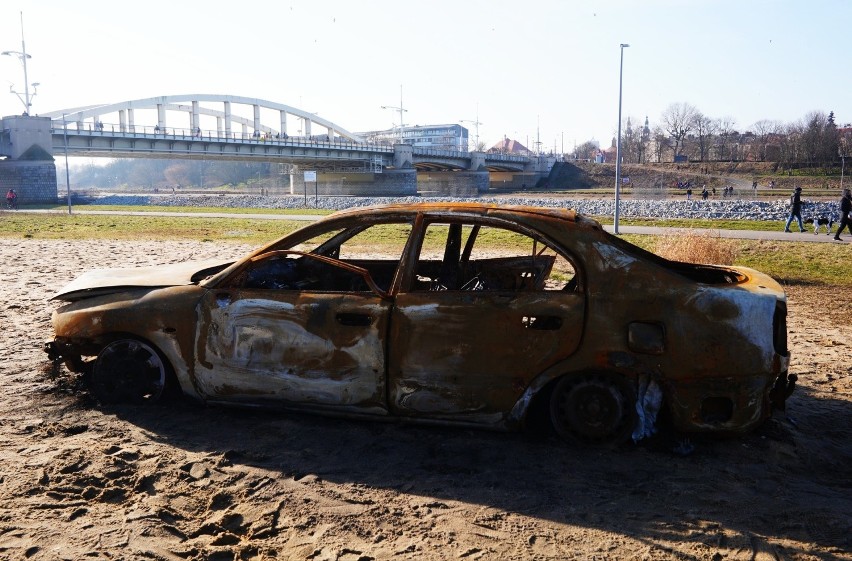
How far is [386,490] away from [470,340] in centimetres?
113

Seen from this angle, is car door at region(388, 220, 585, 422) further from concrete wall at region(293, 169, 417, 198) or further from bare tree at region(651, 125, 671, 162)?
bare tree at region(651, 125, 671, 162)

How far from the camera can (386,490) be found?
4.18 meters

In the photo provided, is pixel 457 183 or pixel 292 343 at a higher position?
pixel 457 183

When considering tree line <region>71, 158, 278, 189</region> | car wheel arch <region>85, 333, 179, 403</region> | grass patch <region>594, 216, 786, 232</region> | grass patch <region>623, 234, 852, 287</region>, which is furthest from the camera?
tree line <region>71, 158, 278, 189</region>

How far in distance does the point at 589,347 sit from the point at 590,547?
141 centimetres

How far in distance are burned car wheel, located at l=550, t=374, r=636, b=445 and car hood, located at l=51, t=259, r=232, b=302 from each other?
3001mm

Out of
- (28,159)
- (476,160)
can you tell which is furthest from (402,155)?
(28,159)

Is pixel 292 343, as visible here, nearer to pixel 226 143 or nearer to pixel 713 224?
pixel 713 224

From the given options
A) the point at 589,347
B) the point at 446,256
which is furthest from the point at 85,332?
the point at 589,347

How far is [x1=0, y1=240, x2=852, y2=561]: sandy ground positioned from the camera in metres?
3.57

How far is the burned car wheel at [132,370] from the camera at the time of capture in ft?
17.9

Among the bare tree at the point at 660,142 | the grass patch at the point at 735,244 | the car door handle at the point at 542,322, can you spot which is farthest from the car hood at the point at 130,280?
the bare tree at the point at 660,142

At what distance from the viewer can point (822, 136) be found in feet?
291

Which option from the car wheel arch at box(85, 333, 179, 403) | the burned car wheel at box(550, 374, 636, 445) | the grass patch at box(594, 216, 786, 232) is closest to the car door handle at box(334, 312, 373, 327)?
the burned car wheel at box(550, 374, 636, 445)
